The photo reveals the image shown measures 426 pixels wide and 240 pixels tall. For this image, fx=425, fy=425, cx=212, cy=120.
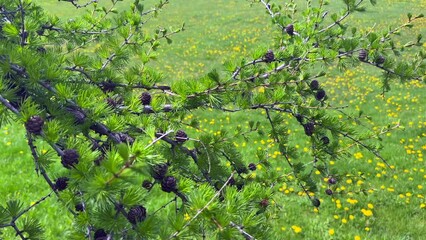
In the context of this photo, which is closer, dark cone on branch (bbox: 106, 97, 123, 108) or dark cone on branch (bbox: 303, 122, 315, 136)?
dark cone on branch (bbox: 106, 97, 123, 108)

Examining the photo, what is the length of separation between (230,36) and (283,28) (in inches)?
616

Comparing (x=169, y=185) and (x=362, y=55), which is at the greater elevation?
(x=169, y=185)

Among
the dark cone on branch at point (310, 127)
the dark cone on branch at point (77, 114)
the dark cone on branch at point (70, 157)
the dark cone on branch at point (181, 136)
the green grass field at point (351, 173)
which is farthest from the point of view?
the green grass field at point (351, 173)

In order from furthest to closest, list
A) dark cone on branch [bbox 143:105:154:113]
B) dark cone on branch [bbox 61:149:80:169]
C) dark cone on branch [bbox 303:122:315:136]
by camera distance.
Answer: dark cone on branch [bbox 303:122:315:136] < dark cone on branch [bbox 143:105:154:113] < dark cone on branch [bbox 61:149:80:169]

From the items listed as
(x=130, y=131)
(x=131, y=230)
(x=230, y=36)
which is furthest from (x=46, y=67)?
(x=230, y=36)

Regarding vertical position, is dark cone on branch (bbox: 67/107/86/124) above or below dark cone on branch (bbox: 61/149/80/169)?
below

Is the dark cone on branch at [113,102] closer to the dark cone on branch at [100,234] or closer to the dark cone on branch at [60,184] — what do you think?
the dark cone on branch at [60,184]

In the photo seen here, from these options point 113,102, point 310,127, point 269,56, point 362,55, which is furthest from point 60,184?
point 362,55

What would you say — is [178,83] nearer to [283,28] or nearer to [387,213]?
[283,28]

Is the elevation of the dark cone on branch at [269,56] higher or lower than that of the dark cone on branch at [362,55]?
higher

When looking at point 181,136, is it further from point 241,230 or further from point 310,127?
point 310,127

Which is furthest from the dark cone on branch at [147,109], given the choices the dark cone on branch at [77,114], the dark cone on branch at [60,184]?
the dark cone on branch at [60,184]

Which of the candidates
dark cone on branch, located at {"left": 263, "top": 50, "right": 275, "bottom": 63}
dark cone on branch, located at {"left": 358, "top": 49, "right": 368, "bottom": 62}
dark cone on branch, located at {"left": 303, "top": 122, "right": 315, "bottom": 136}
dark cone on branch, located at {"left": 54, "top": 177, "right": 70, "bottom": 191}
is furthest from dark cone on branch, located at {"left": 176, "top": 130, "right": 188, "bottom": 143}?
dark cone on branch, located at {"left": 358, "top": 49, "right": 368, "bottom": 62}

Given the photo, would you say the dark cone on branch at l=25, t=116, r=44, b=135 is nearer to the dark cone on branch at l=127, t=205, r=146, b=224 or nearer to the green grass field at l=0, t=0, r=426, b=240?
the dark cone on branch at l=127, t=205, r=146, b=224
